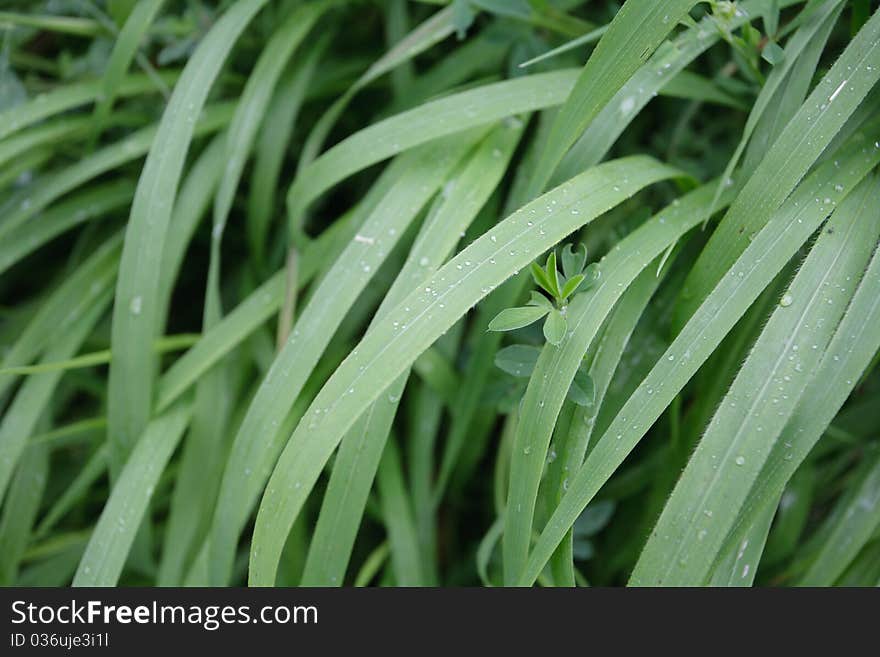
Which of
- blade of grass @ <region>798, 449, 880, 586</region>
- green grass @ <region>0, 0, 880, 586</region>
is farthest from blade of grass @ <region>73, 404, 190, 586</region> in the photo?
blade of grass @ <region>798, 449, 880, 586</region>

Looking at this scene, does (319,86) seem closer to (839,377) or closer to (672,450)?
(672,450)

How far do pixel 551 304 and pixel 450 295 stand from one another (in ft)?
0.33

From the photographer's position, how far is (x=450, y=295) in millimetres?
698

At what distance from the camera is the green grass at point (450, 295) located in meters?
0.70

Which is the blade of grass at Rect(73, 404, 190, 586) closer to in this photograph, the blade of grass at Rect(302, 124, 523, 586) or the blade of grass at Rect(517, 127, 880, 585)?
the blade of grass at Rect(302, 124, 523, 586)

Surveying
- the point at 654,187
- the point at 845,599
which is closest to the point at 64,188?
the point at 654,187

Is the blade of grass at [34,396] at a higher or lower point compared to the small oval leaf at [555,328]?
higher

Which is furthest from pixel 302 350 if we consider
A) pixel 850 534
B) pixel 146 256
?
pixel 850 534

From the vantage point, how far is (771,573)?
1094 millimetres

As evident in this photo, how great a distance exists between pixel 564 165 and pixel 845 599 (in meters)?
0.57

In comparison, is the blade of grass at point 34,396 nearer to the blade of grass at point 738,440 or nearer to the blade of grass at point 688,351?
the blade of grass at point 688,351

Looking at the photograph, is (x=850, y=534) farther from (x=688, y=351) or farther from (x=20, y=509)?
(x=20, y=509)

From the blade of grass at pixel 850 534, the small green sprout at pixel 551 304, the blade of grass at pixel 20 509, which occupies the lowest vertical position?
the blade of grass at pixel 850 534

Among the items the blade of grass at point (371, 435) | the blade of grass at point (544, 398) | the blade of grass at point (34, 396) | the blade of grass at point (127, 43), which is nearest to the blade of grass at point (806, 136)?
the blade of grass at point (544, 398)
